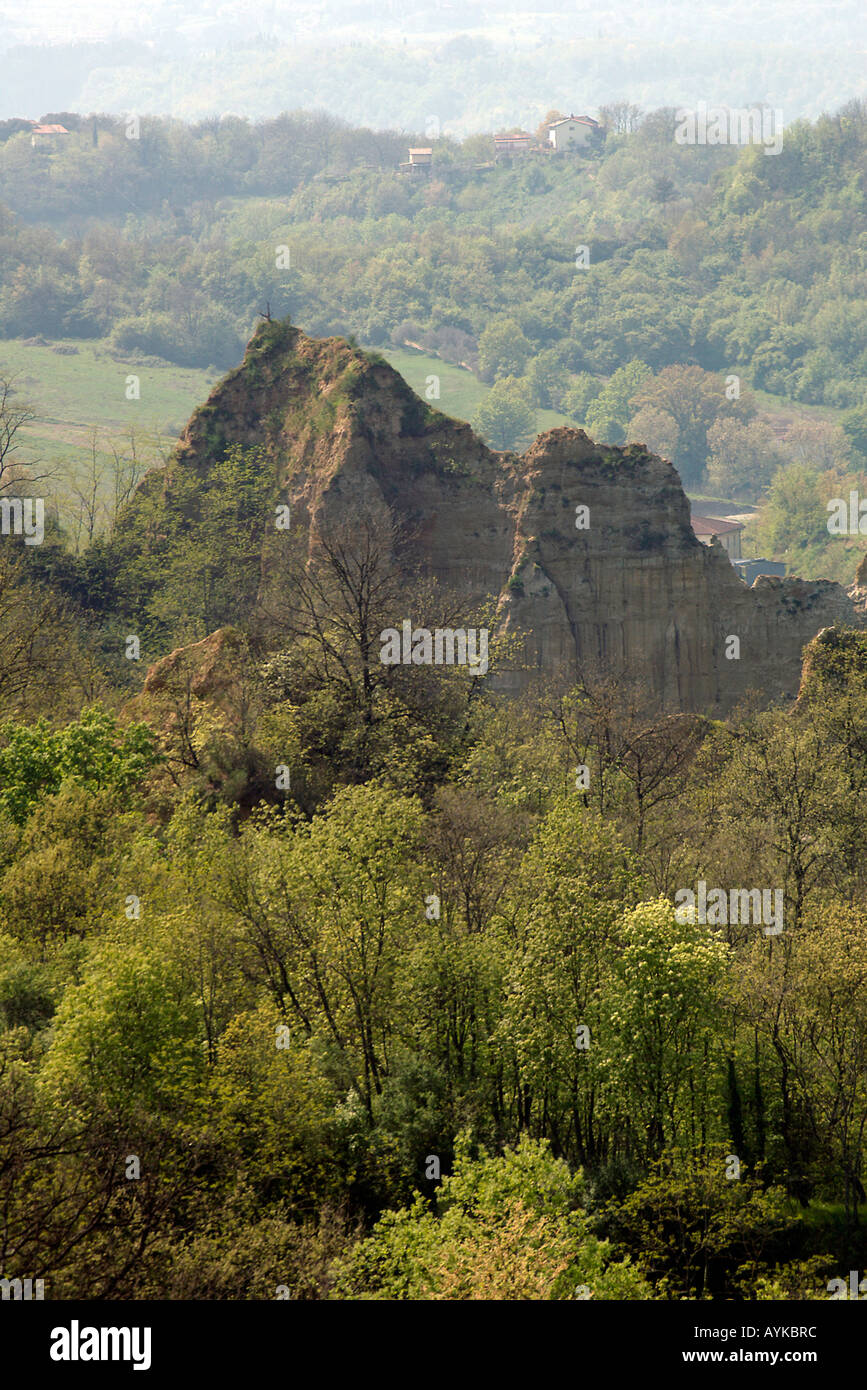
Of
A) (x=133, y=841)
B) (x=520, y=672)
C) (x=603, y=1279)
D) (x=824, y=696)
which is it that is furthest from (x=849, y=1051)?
(x=520, y=672)

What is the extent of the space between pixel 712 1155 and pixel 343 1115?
7.34 metres

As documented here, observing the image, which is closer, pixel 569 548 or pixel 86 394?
pixel 569 548

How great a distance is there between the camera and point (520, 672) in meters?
55.8

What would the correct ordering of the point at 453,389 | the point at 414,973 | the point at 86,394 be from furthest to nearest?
the point at 453,389 → the point at 86,394 → the point at 414,973

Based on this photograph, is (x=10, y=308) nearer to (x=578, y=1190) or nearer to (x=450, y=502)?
(x=450, y=502)

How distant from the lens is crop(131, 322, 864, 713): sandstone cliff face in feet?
187

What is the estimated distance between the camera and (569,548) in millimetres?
57219
